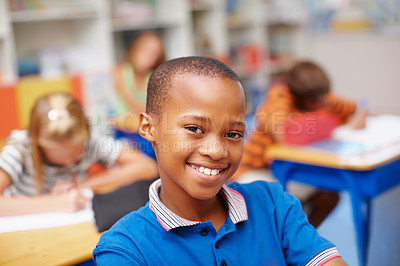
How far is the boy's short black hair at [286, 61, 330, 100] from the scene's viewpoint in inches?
85.0

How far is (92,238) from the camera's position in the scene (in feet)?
3.54

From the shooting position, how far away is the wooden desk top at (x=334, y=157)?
1.66 metres

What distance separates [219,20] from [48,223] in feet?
9.78

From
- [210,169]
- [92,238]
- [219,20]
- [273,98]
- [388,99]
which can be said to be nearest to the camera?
[210,169]

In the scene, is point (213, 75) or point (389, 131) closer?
point (213, 75)

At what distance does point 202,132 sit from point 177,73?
0.11 meters

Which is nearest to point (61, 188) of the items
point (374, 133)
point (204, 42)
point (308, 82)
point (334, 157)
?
point (334, 157)

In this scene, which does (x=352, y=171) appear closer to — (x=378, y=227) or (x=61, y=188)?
(x=378, y=227)

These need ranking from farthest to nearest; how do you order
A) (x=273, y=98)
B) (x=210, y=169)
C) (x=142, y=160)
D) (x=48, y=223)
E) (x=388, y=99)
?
1. (x=388, y=99)
2. (x=273, y=98)
3. (x=142, y=160)
4. (x=48, y=223)
5. (x=210, y=169)

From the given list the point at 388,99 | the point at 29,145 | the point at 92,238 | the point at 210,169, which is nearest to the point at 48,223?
the point at 92,238

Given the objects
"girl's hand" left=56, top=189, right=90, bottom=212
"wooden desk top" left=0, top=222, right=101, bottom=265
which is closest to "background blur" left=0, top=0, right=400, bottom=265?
"girl's hand" left=56, top=189, right=90, bottom=212

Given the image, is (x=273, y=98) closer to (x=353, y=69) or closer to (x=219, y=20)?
(x=219, y=20)

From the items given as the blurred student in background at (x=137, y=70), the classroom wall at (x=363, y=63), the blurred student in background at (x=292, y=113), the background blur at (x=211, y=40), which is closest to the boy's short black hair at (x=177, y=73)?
the blurred student in background at (x=292, y=113)

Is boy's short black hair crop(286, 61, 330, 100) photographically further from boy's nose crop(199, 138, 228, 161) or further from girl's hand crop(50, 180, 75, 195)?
boy's nose crop(199, 138, 228, 161)
